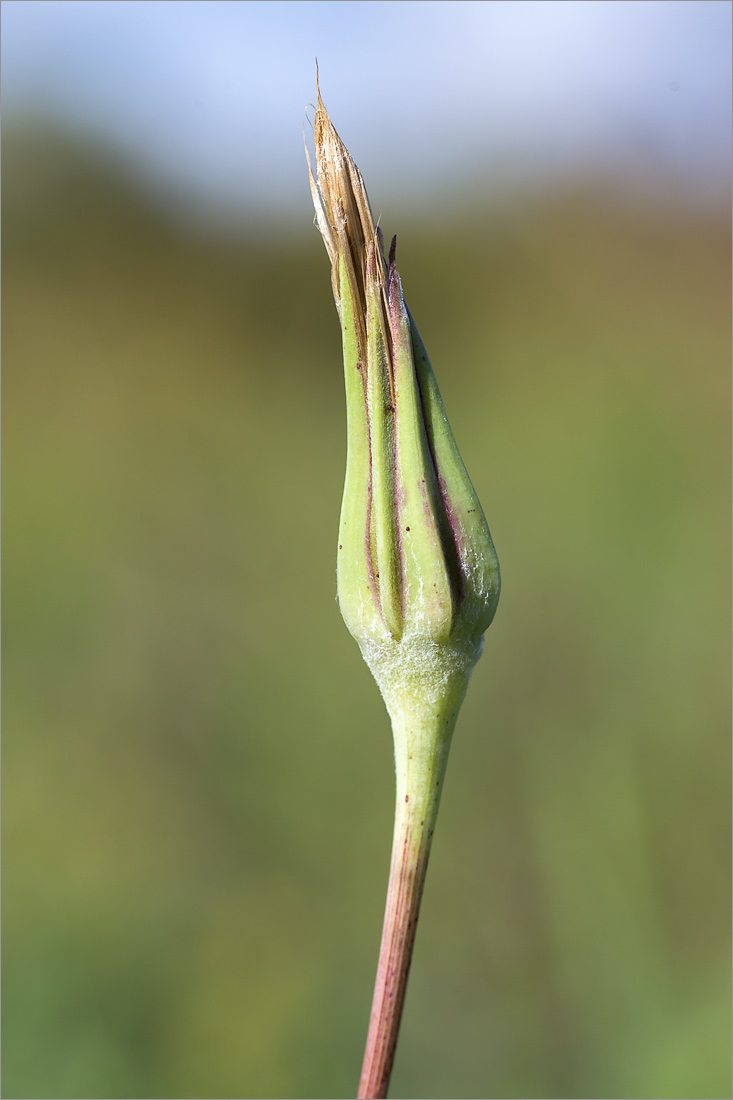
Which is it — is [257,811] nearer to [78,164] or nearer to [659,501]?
[659,501]

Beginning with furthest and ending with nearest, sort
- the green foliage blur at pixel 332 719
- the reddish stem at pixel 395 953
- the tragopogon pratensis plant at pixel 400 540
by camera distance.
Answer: the green foliage blur at pixel 332 719 < the tragopogon pratensis plant at pixel 400 540 < the reddish stem at pixel 395 953

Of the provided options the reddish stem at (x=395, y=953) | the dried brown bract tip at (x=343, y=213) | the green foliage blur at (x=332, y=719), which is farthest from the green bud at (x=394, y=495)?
the green foliage blur at (x=332, y=719)

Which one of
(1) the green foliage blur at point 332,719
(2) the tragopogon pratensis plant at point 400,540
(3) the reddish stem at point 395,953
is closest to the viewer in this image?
(3) the reddish stem at point 395,953

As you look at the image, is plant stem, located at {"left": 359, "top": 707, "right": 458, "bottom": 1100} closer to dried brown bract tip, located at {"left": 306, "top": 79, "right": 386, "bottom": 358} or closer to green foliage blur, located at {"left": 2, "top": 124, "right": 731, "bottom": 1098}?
dried brown bract tip, located at {"left": 306, "top": 79, "right": 386, "bottom": 358}

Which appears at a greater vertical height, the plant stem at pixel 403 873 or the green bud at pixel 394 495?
the green bud at pixel 394 495

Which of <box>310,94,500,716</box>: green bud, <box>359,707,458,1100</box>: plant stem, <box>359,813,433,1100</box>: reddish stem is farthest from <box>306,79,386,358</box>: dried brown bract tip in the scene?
<box>359,813,433,1100</box>: reddish stem

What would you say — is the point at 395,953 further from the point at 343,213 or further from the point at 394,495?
the point at 343,213

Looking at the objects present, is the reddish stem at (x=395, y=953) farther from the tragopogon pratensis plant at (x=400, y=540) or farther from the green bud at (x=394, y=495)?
the green bud at (x=394, y=495)

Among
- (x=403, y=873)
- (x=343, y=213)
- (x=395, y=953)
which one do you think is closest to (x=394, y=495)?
(x=343, y=213)
